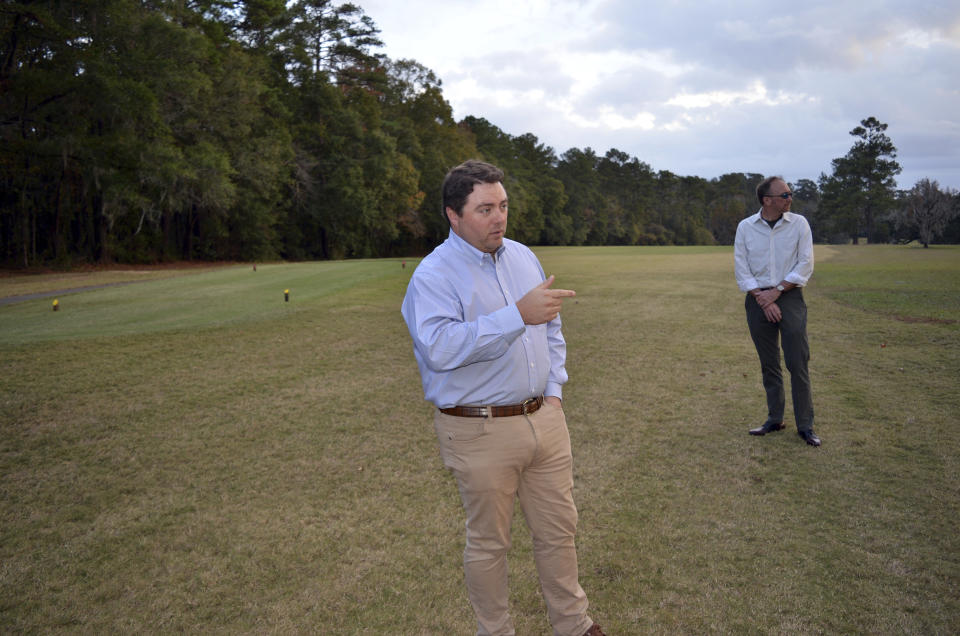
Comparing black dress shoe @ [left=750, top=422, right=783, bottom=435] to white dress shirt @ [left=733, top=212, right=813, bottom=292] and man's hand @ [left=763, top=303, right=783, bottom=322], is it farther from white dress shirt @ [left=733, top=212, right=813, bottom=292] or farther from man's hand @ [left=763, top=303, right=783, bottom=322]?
white dress shirt @ [left=733, top=212, right=813, bottom=292]

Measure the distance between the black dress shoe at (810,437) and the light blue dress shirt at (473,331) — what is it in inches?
149

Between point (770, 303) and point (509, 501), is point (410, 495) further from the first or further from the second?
point (770, 303)

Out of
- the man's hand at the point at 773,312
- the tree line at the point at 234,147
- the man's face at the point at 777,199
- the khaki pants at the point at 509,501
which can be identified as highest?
the tree line at the point at 234,147

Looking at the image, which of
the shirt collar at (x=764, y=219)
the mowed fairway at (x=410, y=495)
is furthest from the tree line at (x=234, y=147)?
the shirt collar at (x=764, y=219)

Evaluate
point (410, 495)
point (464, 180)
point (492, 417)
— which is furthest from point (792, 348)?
point (464, 180)

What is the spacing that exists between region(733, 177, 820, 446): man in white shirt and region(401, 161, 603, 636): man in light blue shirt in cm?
365

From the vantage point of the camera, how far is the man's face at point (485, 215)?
9.24ft

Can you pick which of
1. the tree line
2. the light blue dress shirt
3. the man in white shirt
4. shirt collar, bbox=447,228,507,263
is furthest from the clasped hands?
the tree line

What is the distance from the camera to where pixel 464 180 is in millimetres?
2807

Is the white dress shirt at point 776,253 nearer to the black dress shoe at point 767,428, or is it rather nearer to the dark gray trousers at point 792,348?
the dark gray trousers at point 792,348

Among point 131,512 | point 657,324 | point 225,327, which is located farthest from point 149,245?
point 131,512

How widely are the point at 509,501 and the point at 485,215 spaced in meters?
1.32

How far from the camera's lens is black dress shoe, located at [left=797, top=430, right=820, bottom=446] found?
18.6ft

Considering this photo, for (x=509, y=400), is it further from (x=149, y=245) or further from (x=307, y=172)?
(x=307, y=172)
